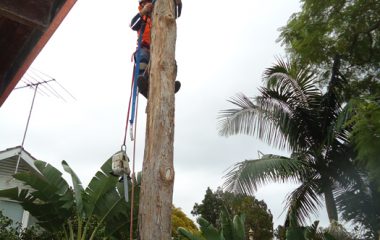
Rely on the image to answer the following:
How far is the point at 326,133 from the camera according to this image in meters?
10.9

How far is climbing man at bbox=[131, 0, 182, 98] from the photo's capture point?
3561mm

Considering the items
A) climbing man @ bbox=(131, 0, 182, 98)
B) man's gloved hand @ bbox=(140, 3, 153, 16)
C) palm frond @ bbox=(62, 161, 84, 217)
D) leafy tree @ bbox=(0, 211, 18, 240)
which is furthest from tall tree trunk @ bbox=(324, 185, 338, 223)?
man's gloved hand @ bbox=(140, 3, 153, 16)

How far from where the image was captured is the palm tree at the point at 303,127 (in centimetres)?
1042

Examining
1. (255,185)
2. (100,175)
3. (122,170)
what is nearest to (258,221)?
(255,185)

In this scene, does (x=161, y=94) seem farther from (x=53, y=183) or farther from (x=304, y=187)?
(x=304, y=187)

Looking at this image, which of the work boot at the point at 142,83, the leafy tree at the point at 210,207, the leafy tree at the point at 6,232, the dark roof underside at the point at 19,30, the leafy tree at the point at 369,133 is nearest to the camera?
the dark roof underside at the point at 19,30

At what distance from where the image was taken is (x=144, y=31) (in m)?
4.12

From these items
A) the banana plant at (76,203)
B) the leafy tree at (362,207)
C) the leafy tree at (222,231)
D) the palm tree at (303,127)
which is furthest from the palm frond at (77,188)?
the leafy tree at (362,207)

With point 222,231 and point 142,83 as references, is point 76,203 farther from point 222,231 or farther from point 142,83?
point 142,83

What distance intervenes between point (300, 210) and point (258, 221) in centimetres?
1747

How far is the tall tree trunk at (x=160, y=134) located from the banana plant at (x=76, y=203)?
4.75 meters

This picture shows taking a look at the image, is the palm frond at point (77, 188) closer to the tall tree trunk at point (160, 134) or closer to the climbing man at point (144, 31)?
the climbing man at point (144, 31)

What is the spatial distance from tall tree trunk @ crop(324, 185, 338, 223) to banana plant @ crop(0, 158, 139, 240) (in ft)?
17.4

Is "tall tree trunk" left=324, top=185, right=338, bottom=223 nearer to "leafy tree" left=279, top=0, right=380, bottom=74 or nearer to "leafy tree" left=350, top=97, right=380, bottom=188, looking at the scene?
"leafy tree" left=279, top=0, right=380, bottom=74
